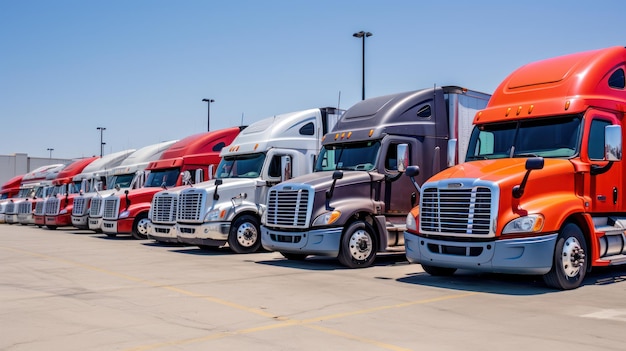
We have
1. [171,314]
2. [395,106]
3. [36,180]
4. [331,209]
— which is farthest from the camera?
[36,180]

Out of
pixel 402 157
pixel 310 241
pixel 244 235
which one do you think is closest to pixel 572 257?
pixel 402 157

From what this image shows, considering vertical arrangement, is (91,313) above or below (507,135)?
below

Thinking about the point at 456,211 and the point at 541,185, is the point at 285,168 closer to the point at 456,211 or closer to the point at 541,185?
the point at 456,211

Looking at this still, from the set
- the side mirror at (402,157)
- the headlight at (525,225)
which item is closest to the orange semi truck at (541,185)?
the headlight at (525,225)

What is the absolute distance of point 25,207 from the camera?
115ft

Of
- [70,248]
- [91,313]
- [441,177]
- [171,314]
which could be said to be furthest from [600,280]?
[70,248]

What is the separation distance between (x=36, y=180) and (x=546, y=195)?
35.0 meters

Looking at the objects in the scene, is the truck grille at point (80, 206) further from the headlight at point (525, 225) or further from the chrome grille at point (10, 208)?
the headlight at point (525, 225)

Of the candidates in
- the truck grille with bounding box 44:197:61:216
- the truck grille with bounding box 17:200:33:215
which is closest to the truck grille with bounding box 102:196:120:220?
the truck grille with bounding box 44:197:61:216

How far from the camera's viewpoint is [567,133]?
1045 cm

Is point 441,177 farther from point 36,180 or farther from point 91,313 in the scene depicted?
point 36,180

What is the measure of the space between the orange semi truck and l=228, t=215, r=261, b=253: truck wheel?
5881mm

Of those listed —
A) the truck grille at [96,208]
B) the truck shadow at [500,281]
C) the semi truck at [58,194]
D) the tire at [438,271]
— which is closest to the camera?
the truck shadow at [500,281]

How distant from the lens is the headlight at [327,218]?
12.5 meters
